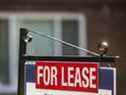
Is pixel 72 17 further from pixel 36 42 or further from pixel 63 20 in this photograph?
pixel 36 42

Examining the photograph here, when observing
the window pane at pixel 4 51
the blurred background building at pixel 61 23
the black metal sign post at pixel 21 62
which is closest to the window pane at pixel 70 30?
the blurred background building at pixel 61 23

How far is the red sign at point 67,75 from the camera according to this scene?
272 cm

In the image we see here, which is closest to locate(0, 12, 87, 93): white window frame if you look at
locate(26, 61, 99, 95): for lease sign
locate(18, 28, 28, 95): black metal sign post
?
locate(18, 28, 28, 95): black metal sign post

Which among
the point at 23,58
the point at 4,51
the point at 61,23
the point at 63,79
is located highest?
the point at 61,23

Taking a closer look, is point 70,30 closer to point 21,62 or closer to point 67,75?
point 21,62

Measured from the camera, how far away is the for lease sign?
2.73 meters

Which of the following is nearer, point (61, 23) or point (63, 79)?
point (63, 79)

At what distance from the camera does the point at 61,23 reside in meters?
10.1

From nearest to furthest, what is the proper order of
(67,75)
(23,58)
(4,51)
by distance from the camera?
(67,75)
(23,58)
(4,51)

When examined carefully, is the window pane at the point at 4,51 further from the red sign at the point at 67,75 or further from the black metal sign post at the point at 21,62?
the red sign at the point at 67,75

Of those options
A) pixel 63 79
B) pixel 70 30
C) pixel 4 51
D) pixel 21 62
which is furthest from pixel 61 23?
pixel 63 79

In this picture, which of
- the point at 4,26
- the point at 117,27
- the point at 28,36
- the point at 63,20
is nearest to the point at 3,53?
the point at 4,26

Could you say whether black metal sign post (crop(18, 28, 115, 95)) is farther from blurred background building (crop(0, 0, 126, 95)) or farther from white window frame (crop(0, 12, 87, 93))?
white window frame (crop(0, 12, 87, 93))

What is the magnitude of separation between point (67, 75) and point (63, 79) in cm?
4
